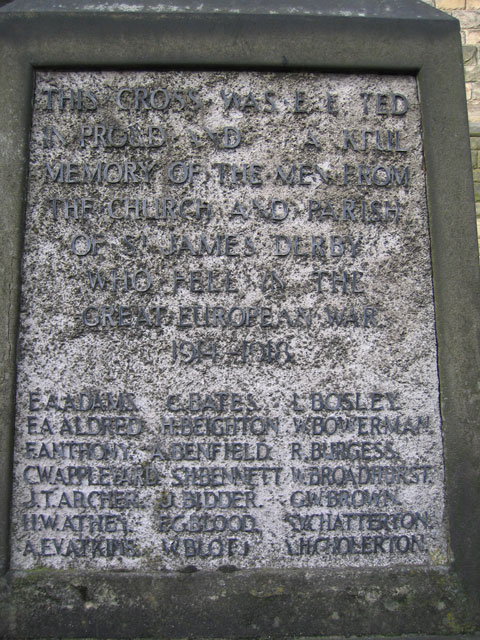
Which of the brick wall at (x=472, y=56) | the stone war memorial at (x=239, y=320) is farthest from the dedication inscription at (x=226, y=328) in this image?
the brick wall at (x=472, y=56)

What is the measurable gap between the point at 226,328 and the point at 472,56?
239 inches

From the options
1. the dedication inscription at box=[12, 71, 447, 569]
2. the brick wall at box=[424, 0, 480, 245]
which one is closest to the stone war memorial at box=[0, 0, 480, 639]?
the dedication inscription at box=[12, 71, 447, 569]

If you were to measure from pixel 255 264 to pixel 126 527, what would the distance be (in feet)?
3.78

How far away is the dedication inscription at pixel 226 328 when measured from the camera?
2.09 metres

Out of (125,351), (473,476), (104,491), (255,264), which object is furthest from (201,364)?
(473,476)

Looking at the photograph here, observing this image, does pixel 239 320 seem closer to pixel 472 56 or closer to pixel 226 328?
pixel 226 328

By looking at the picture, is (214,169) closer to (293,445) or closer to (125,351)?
(125,351)

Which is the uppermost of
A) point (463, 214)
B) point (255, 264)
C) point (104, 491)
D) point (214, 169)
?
point (214, 169)

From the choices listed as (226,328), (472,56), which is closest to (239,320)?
(226,328)

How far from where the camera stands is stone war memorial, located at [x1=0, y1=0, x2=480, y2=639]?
2045 millimetres

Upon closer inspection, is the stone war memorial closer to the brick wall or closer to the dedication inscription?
the dedication inscription

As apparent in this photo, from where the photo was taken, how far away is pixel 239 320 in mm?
2158

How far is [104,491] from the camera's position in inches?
82.0

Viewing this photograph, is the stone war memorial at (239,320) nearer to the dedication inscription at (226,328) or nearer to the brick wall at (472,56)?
the dedication inscription at (226,328)
